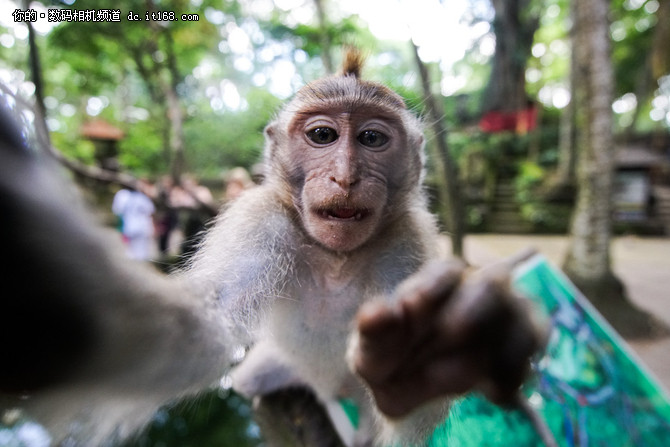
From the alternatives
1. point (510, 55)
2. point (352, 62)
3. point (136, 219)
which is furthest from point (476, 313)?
point (510, 55)

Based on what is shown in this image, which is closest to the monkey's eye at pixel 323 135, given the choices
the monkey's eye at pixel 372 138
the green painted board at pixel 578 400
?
the monkey's eye at pixel 372 138

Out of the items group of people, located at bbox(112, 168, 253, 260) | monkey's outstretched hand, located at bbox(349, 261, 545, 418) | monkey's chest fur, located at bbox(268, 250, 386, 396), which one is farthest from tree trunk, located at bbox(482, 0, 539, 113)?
monkey's outstretched hand, located at bbox(349, 261, 545, 418)

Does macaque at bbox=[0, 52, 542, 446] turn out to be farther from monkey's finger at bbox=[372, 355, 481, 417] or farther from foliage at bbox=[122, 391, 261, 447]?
foliage at bbox=[122, 391, 261, 447]

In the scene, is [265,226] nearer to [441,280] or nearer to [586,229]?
[441,280]

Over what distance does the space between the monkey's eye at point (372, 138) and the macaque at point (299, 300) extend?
0.03 feet

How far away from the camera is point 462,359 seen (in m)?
1.15

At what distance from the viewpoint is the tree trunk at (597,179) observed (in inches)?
276

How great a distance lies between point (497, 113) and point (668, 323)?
18234 millimetres

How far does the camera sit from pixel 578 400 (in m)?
3.61

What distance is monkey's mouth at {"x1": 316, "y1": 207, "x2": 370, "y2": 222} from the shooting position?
6.84 feet

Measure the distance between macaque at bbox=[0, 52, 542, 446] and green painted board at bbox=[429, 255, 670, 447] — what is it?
0.94m

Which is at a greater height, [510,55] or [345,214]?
[510,55]

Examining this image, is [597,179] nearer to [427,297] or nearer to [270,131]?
[270,131]

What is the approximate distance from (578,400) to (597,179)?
196 inches
